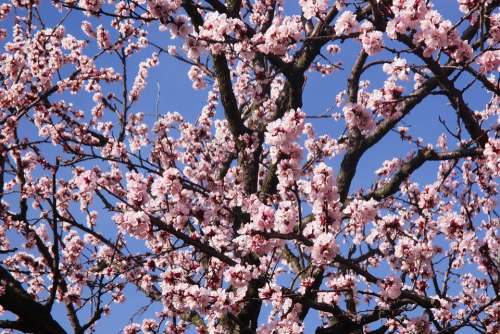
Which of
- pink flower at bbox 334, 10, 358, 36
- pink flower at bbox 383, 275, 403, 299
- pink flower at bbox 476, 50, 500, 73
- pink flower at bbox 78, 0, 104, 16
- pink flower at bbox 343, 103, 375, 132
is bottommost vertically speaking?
pink flower at bbox 383, 275, 403, 299

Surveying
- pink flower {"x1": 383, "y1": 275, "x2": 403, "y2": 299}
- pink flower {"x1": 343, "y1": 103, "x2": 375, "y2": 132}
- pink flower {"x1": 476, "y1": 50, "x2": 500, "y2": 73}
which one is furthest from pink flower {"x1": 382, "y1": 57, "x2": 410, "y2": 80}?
pink flower {"x1": 383, "y1": 275, "x2": 403, "y2": 299}

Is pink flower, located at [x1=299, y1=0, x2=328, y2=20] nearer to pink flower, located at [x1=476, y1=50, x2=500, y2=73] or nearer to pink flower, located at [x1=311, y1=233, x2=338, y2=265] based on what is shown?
pink flower, located at [x1=476, y1=50, x2=500, y2=73]

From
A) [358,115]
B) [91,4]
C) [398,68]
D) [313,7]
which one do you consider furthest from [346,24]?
[91,4]

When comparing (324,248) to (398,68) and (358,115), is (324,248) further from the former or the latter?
(398,68)

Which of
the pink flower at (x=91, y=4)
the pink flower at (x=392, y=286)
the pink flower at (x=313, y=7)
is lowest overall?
the pink flower at (x=392, y=286)

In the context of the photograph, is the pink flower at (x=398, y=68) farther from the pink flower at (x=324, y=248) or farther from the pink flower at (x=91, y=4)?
the pink flower at (x=91, y=4)

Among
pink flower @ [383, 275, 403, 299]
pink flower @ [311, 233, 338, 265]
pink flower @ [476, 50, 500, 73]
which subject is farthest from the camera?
pink flower @ [476, 50, 500, 73]

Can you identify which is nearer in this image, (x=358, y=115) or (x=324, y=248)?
(x=324, y=248)

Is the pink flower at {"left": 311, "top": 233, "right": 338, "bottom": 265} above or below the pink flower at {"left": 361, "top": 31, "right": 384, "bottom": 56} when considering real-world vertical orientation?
below

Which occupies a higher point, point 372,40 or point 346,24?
point 346,24

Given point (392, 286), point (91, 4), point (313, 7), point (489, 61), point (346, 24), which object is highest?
point (91, 4)

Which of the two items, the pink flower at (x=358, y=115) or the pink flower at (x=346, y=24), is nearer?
the pink flower at (x=346, y=24)

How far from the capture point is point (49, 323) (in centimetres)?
570

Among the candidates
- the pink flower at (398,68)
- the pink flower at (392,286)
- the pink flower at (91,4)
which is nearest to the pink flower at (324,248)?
the pink flower at (392,286)
